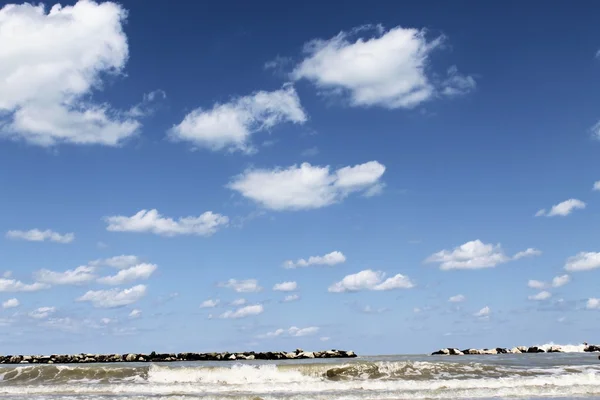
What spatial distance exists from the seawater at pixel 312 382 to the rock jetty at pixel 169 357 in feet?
55.6

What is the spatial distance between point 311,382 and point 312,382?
0.22ft

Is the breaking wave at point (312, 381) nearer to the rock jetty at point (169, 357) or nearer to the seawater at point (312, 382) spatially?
the seawater at point (312, 382)

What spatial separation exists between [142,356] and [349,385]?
35.3 m

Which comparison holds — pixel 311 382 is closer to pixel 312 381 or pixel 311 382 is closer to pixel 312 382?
pixel 312 382

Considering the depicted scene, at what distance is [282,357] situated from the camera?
5472cm

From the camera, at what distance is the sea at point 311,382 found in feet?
85.5

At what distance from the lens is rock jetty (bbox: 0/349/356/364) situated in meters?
54.7

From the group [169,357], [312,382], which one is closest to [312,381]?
[312,382]

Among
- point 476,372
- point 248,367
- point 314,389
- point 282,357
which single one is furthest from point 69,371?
point 476,372

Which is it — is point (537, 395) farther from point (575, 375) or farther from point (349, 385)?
point (349, 385)

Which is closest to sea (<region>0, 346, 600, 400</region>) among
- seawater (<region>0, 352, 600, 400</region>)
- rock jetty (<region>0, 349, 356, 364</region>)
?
seawater (<region>0, 352, 600, 400</region>)

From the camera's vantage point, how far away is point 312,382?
33.0 meters

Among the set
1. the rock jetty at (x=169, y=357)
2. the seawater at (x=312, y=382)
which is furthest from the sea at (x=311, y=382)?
the rock jetty at (x=169, y=357)

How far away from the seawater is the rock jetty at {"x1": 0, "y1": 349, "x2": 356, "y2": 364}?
16942mm
